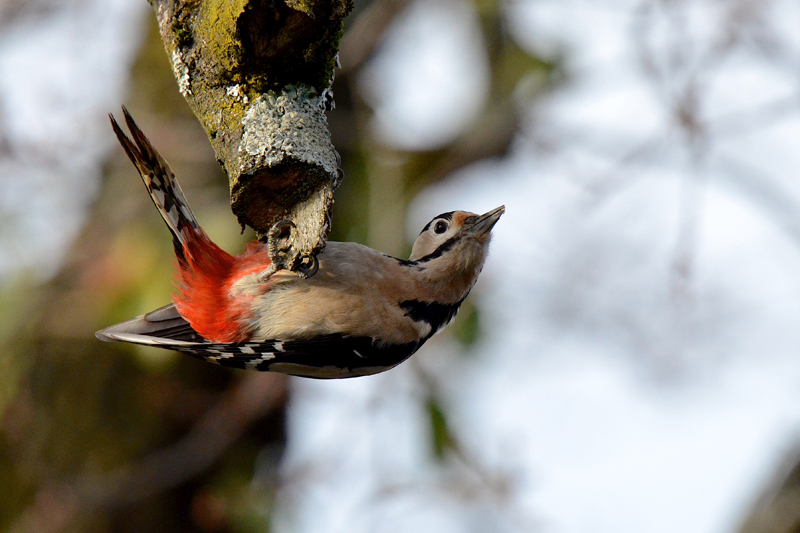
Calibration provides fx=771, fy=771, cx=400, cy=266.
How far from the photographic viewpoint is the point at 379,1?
5684mm

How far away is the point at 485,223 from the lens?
131 inches

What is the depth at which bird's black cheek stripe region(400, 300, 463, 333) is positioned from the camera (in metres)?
3.19

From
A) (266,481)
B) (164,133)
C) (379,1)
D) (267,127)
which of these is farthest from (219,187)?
(267,127)

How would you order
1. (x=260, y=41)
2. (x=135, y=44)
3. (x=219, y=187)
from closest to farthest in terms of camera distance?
(x=260, y=41) → (x=219, y=187) → (x=135, y=44)

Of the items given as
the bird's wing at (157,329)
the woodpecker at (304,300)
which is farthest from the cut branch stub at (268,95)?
the bird's wing at (157,329)

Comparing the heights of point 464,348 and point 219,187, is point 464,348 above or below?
below

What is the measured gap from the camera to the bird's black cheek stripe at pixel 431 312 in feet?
10.5

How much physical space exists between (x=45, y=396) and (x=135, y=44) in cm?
284

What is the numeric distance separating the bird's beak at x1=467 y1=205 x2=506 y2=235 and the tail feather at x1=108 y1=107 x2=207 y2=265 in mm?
1174

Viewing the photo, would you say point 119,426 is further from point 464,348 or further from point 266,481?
point 464,348

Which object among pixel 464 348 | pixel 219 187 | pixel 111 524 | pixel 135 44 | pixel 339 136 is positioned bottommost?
pixel 111 524

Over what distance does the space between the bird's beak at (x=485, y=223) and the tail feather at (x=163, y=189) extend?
1.17m

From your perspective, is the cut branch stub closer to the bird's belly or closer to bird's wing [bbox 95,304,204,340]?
the bird's belly

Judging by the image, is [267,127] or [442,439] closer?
[267,127]
